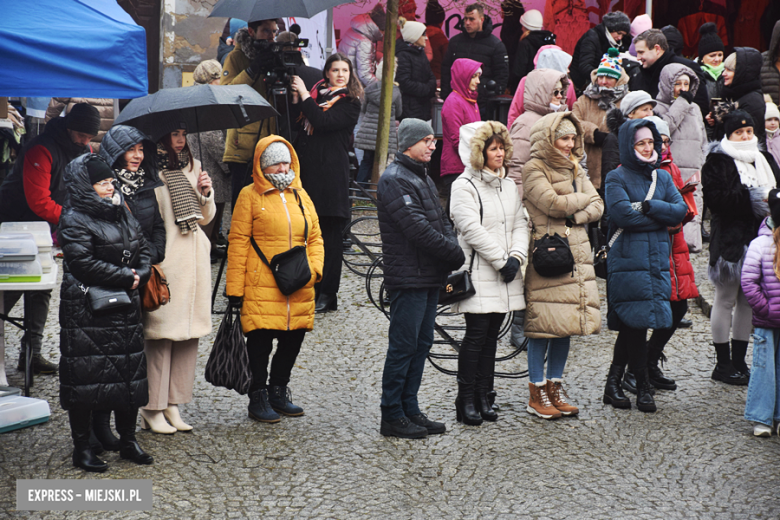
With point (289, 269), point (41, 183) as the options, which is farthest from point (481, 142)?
point (41, 183)

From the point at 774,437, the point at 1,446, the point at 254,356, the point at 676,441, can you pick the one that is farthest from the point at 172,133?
the point at 774,437

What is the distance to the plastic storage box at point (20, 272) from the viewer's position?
18.1 feet

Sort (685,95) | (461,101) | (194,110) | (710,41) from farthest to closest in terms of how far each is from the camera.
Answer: (710,41)
(461,101)
(685,95)
(194,110)

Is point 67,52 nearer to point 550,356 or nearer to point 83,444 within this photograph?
point 83,444

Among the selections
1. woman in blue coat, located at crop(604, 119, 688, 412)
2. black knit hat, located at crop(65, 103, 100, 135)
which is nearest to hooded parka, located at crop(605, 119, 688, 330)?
woman in blue coat, located at crop(604, 119, 688, 412)

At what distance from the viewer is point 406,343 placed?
18.0 feet

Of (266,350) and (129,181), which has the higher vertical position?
(129,181)

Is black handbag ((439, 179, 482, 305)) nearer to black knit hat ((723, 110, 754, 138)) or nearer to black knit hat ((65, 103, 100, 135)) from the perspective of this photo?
black knit hat ((723, 110, 754, 138))

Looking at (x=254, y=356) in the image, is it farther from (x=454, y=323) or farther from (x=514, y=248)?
(x=454, y=323)

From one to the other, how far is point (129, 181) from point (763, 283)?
12.9ft

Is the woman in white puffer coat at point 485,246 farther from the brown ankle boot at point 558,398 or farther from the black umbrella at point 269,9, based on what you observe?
the black umbrella at point 269,9

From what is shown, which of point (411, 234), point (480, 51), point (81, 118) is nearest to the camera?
point (411, 234)

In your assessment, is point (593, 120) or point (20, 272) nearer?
point (20, 272)

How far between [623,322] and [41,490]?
12.3ft
